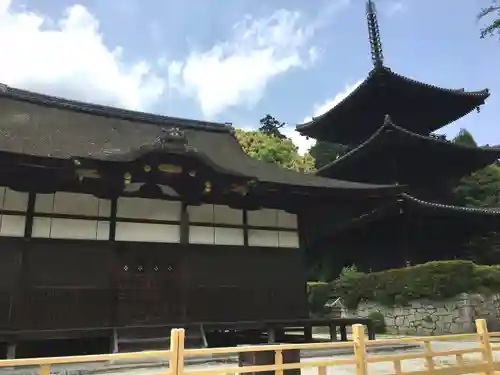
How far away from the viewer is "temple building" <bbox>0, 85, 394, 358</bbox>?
8.04 metres

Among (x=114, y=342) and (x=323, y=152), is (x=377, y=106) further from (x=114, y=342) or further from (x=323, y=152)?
(x=323, y=152)

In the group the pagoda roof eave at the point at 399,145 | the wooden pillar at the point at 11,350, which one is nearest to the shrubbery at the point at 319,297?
the pagoda roof eave at the point at 399,145

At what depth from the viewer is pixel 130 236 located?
9016 millimetres

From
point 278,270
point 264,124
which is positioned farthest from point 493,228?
point 264,124

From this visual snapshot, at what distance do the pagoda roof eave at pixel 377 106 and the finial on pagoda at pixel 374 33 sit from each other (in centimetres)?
175

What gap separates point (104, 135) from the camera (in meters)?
11.5

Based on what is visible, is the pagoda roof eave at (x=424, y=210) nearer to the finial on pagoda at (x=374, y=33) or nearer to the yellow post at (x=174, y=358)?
the finial on pagoda at (x=374, y=33)

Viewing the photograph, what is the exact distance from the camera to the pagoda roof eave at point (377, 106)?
18750 mm

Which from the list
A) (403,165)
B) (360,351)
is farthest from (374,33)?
(360,351)

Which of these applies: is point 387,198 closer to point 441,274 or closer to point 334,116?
point 441,274

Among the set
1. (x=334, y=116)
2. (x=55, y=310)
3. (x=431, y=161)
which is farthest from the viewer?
(x=334, y=116)

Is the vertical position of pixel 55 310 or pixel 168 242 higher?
pixel 168 242

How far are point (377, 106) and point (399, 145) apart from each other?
10.9ft

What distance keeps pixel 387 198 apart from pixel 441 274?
183 inches
